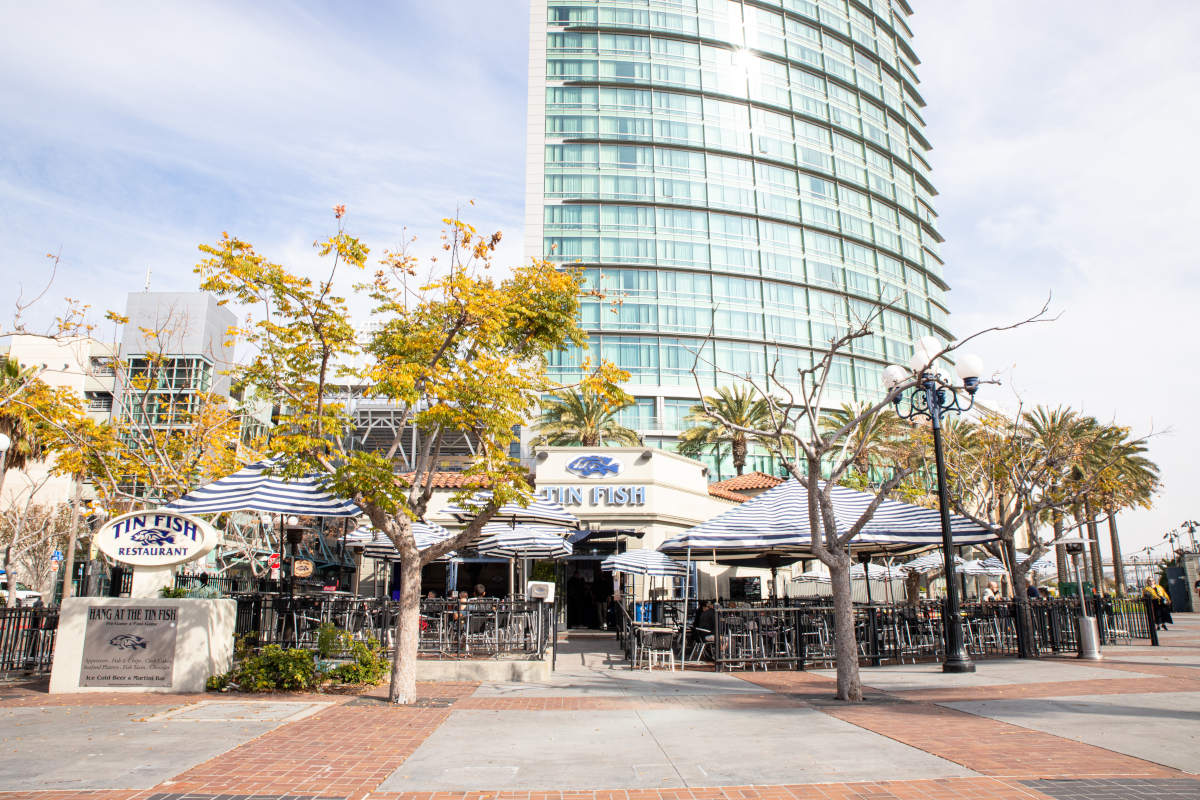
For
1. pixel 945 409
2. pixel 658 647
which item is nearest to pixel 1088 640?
pixel 945 409

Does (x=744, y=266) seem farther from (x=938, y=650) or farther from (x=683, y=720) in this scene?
(x=683, y=720)

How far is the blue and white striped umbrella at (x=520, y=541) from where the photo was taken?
671 inches

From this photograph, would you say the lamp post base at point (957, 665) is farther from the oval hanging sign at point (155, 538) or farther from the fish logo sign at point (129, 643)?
the fish logo sign at point (129, 643)

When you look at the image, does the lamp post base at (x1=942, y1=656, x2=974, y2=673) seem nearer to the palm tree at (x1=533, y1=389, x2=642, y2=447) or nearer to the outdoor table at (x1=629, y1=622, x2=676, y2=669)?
the outdoor table at (x1=629, y1=622, x2=676, y2=669)

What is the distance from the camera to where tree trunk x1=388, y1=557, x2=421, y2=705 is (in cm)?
1009

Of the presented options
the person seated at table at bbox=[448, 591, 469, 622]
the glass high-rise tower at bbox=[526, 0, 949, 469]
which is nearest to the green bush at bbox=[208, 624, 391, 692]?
the person seated at table at bbox=[448, 591, 469, 622]

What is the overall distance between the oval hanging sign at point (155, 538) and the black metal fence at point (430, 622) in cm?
149

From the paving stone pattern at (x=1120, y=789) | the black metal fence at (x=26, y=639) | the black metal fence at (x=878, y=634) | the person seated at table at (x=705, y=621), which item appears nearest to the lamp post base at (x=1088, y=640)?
the black metal fence at (x=878, y=634)

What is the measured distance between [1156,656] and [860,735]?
40.8ft

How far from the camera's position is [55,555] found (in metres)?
36.6

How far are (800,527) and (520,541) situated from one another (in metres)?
6.03

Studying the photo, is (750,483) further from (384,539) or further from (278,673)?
(278,673)

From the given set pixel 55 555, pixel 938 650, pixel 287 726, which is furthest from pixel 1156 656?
pixel 55 555

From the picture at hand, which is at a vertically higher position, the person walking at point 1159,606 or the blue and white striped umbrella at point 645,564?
the blue and white striped umbrella at point 645,564
